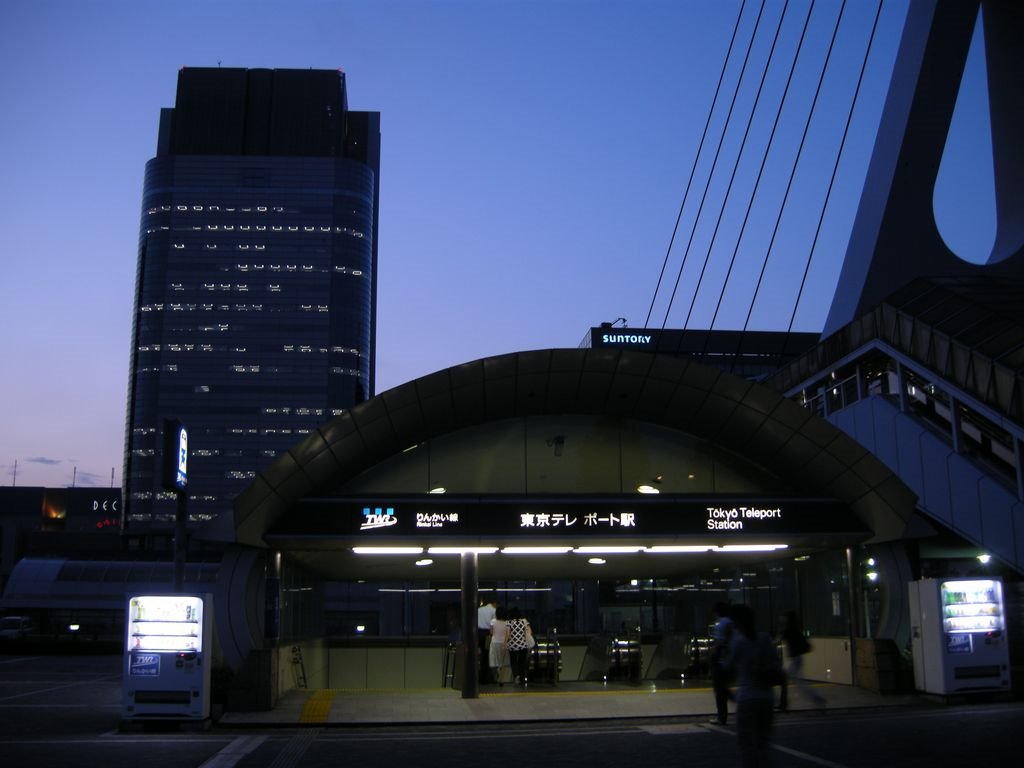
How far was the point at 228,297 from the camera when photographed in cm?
19650

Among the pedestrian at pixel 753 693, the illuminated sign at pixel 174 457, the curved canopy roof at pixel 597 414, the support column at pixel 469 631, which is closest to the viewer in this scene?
the pedestrian at pixel 753 693

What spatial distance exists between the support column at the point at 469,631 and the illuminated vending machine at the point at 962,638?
792cm

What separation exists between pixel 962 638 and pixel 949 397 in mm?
6514

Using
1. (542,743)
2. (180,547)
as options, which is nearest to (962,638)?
(542,743)

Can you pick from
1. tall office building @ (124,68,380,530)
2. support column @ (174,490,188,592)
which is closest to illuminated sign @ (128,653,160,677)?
support column @ (174,490,188,592)

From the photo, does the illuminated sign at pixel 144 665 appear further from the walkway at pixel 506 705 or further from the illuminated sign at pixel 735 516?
the illuminated sign at pixel 735 516

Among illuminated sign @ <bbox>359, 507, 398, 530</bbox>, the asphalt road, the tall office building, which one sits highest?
the tall office building

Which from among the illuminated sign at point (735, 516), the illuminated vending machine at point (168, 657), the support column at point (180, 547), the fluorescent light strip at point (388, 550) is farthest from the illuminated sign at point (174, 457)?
the illuminated sign at point (735, 516)

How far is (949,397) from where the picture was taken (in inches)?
889

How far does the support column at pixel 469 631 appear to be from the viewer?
19141 mm

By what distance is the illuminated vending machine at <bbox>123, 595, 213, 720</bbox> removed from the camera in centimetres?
1625

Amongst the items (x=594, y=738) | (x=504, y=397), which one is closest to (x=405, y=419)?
(x=504, y=397)

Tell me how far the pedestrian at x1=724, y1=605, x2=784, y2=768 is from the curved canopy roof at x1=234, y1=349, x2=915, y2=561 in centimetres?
1038

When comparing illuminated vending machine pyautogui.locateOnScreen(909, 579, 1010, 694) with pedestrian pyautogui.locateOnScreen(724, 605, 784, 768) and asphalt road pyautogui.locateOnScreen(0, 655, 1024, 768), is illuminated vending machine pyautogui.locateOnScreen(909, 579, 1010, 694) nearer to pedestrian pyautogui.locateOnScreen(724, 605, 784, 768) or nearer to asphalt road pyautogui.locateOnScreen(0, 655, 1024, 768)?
asphalt road pyautogui.locateOnScreen(0, 655, 1024, 768)
